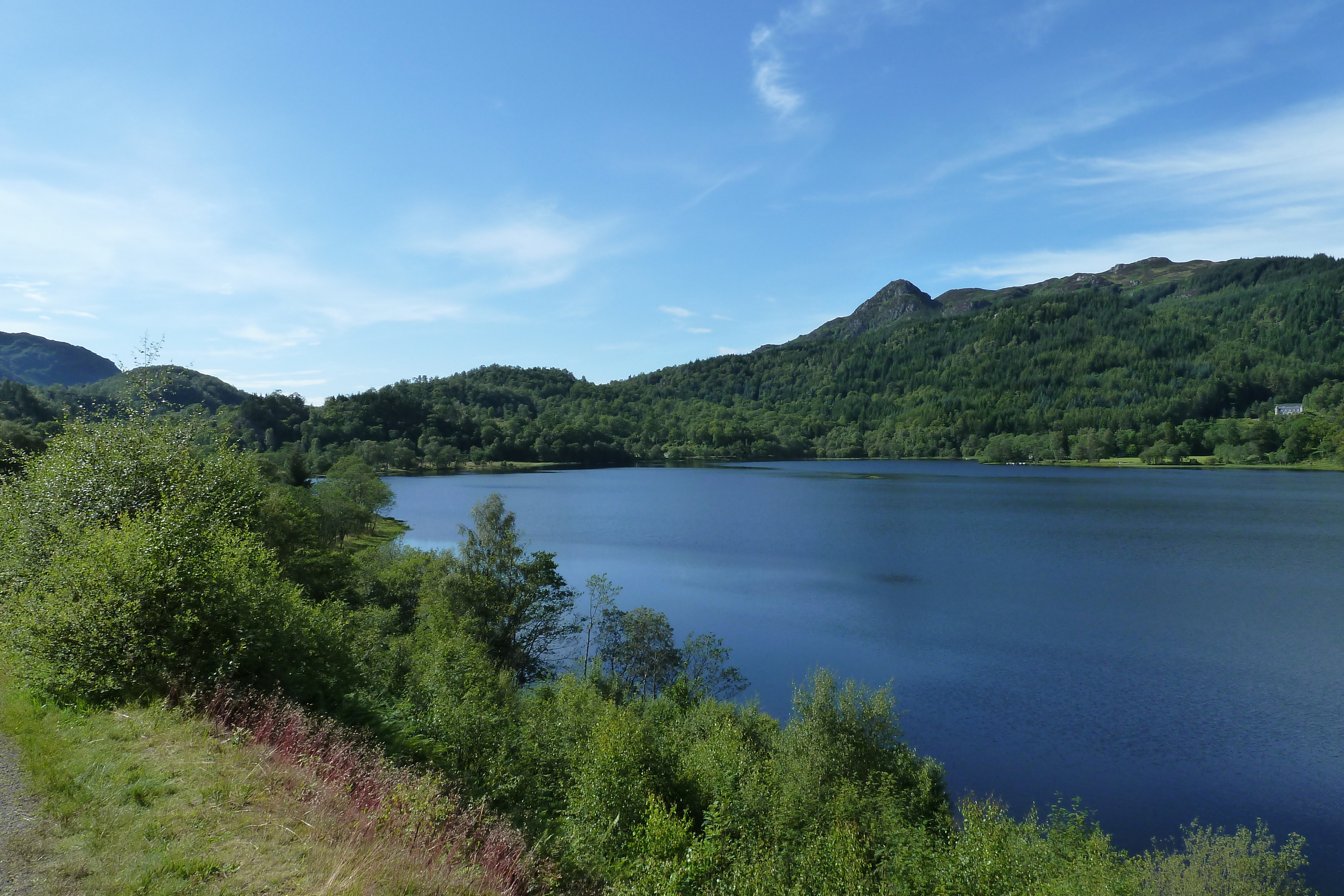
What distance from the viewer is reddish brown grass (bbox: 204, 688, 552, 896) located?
25.3ft

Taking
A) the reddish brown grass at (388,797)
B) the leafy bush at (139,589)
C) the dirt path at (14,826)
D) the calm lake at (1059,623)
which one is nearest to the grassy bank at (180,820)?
the dirt path at (14,826)

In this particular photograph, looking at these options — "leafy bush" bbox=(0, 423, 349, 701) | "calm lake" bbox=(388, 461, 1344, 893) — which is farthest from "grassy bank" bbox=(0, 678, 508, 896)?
"calm lake" bbox=(388, 461, 1344, 893)

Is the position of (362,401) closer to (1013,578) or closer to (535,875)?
(1013,578)

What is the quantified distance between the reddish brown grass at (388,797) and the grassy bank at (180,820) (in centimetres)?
26

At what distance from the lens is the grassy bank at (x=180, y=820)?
6.05 metres

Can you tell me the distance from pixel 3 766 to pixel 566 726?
40.1 feet

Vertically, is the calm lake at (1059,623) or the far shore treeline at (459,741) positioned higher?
the far shore treeline at (459,741)

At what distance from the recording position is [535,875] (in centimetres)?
910

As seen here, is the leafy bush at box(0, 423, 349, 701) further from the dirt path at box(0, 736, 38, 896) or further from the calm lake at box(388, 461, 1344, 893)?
the calm lake at box(388, 461, 1344, 893)

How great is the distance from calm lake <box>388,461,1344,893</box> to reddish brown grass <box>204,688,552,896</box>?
16.5m

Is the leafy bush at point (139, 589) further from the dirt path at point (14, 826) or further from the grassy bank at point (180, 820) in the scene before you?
the dirt path at point (14, 826)

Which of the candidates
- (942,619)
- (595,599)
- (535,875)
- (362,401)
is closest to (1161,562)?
(942,619)

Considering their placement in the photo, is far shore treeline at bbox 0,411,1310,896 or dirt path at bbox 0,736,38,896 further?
far shore treeline at bbox 0,411,1310,896

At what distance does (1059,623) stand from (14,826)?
1572 inches
